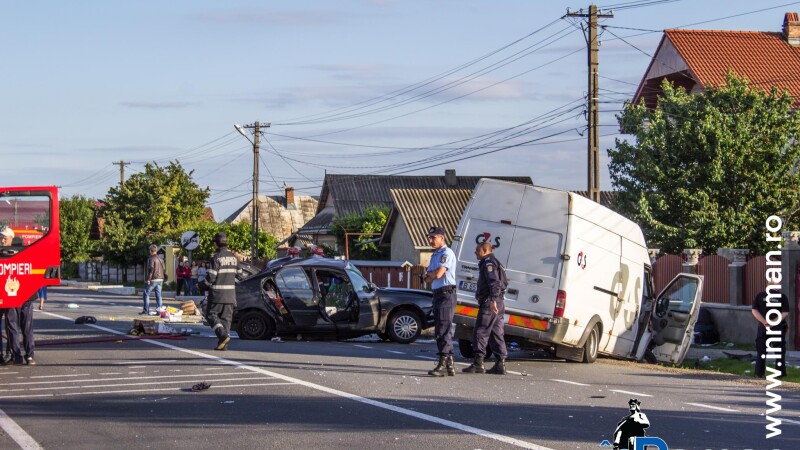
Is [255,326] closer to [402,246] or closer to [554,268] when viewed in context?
[554,268]

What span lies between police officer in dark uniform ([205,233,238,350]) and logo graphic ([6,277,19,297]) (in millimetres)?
2758

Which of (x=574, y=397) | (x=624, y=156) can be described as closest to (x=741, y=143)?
(x=624, y=156)

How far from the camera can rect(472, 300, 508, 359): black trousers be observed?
1434 centimetres

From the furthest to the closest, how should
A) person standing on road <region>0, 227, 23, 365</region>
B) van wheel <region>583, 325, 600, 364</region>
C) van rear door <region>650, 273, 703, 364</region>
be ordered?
van rear door <region>650, 273, 703, 364</region>
van wheel <region>583, 325, 600, 364</region>
person standing on road <region>0, 227, 23, 365</region>

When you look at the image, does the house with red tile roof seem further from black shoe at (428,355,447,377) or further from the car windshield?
black shoe at (428,355,447,377)

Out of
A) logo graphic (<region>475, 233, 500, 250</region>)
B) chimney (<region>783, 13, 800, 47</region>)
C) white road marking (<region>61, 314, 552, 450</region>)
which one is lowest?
white road marking (<region>61, 314, 552, 450</region>)

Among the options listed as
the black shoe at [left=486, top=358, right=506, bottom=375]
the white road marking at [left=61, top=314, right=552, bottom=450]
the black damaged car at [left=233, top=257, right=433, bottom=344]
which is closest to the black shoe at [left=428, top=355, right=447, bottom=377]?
the black shoe at [left=486, top=358, right=506, bottom=375]

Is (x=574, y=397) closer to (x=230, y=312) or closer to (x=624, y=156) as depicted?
(x=230, y=312)

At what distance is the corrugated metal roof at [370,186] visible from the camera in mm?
60156

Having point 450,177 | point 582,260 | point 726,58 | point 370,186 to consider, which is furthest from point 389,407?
point 450,177

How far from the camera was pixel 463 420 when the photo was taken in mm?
10109

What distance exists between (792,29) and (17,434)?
4341cm

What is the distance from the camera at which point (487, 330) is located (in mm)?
14367

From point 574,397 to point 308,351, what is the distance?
6.32m
